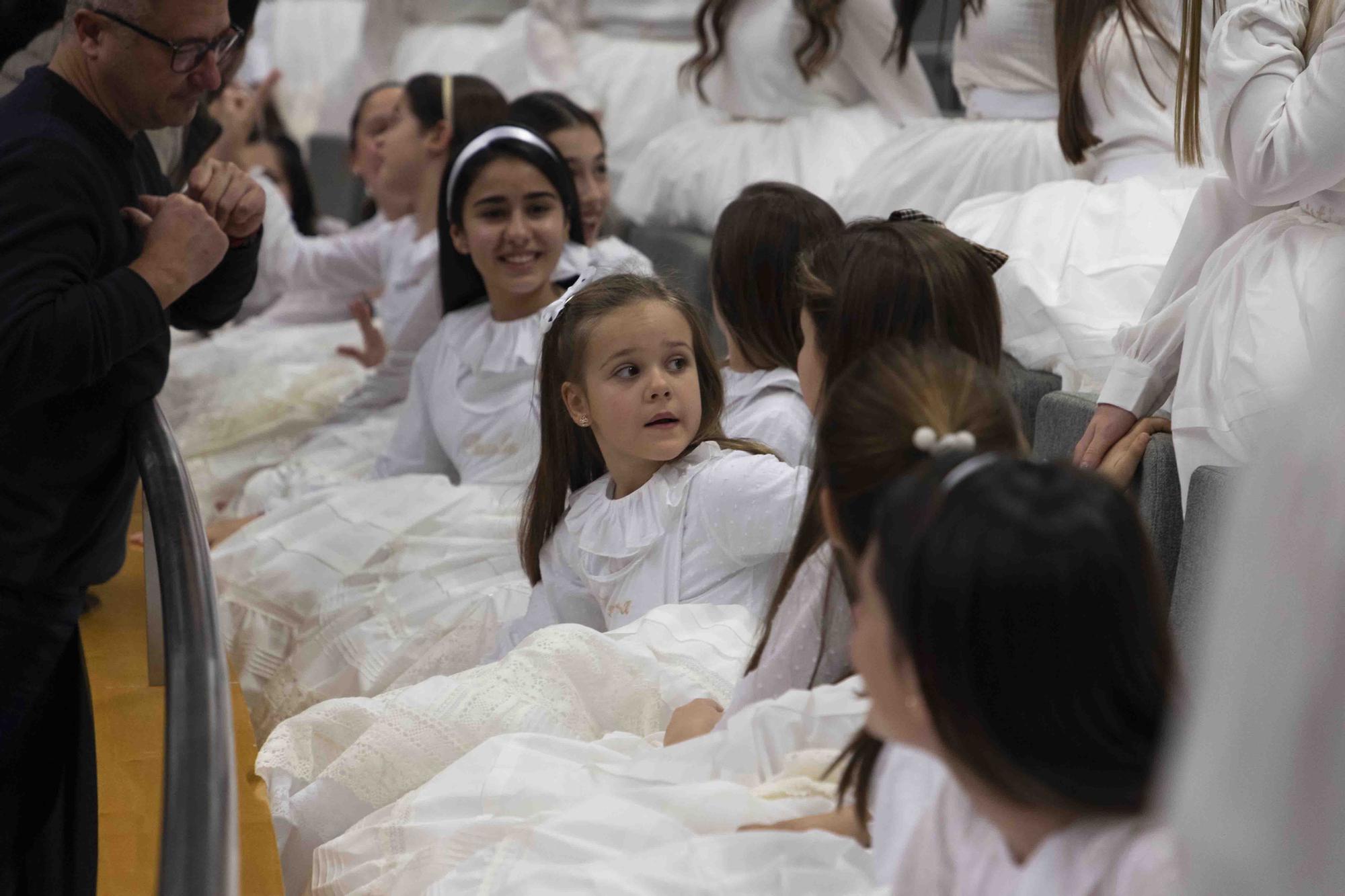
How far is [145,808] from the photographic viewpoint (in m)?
1.88

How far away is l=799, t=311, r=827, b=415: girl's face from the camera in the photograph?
1.49 metres

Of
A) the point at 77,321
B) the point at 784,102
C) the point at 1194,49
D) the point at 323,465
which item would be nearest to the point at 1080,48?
the point at 1194,49

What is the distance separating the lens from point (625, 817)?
3.86 feet

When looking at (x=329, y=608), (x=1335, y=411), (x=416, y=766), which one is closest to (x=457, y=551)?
(x=329, y=608)

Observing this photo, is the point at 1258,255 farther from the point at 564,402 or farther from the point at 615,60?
the point at 615,60

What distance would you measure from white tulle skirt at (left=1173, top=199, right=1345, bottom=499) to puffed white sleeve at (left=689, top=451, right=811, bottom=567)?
44cm

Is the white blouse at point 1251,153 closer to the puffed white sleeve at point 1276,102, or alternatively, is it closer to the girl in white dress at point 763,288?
the puffed white sleeve at point 1276,102

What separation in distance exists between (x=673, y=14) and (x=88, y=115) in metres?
2.88

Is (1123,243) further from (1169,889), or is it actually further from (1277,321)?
(1169,889)

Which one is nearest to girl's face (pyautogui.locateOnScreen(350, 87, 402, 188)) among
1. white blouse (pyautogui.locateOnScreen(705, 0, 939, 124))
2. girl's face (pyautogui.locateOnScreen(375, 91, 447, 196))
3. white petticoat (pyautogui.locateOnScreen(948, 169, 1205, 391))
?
girl's face (pyautogui.locateOnScreen(375, 91, 447, 196))

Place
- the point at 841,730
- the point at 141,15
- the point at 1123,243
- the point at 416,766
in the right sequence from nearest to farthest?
1. the point at 841,730
2. the point at 416,766
3. the point at 141,15
4. the point at 1123,243

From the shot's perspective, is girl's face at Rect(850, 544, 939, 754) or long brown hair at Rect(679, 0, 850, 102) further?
long brown hair at Rect(679, 0, 850, 102)

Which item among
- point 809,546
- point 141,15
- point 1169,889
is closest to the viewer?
point 1169,889

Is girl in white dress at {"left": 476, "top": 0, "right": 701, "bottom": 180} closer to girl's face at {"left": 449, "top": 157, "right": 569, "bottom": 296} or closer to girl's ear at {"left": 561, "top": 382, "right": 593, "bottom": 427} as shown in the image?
girl's face at {"left": 449, "top": 157, "right": 569, "bottom": 296}
